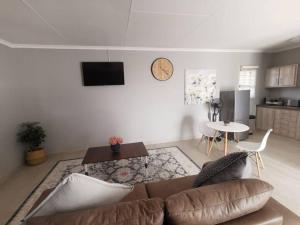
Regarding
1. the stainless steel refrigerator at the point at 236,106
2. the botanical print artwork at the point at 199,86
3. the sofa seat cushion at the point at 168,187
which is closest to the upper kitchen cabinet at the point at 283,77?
the stainless steel refrigerator at the point at 236,106

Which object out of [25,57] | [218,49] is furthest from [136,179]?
[218,49]

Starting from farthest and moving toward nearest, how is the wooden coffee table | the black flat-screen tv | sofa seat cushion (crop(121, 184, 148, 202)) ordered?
the black flat-screen tv < the wooden coffee table < sofa seat cushion (crop(121, 184, 148, 202))

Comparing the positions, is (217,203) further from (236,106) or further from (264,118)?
(264,118)

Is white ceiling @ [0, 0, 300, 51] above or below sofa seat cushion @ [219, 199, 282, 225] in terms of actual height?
above

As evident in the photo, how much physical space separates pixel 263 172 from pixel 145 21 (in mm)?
2933

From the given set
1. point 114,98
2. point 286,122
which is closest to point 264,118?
point 286,122

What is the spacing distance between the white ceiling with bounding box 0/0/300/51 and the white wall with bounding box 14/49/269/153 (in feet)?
1.35

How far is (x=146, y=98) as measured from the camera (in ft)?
12.9

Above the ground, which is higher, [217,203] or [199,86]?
[199,86]

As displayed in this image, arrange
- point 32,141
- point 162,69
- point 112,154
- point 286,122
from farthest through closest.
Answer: point 286,122 → point 162,69 → point 32,141 → point 112,154

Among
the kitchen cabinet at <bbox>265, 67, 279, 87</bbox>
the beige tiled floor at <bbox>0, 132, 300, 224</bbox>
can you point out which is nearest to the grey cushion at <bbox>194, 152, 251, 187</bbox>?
the beige tiled floor at <bbox>0, 132, 300, 224</bbox>

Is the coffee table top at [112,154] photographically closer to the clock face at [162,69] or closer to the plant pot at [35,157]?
the plant pot at [35,157]

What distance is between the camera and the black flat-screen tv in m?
3.50

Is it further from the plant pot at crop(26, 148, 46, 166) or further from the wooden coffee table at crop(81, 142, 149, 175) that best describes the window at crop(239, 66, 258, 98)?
the plant pot at crop(26, 148, 46, 166)
